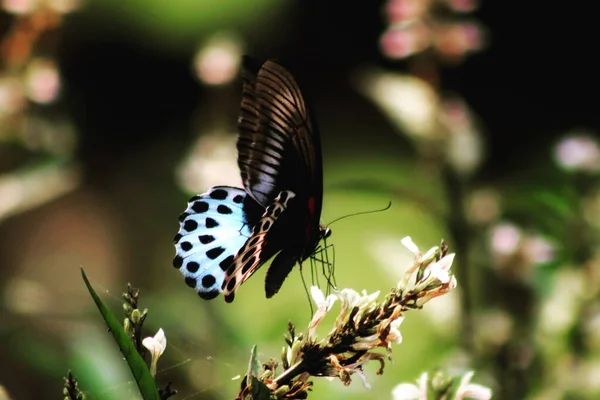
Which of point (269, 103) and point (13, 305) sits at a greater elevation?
point (269, 103)

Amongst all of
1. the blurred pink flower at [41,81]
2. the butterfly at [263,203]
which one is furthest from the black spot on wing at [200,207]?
the blurred pink flower at [41,81]

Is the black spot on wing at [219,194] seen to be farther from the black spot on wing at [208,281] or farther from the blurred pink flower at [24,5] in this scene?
the blurred pink flower at [24,5]

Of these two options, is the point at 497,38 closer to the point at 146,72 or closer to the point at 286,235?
the point at 146,72

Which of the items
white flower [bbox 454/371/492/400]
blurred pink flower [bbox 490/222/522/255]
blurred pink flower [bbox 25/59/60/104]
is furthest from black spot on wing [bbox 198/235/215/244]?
blurred pink flower [bbox 25/59/60/104]

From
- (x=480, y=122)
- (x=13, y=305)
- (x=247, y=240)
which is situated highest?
(x=247, y=240)

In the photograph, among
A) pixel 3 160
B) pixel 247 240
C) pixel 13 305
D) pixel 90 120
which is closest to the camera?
pixel 247 240

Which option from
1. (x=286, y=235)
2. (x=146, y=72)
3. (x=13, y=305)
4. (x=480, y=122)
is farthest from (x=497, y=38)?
(x=286, y=235)

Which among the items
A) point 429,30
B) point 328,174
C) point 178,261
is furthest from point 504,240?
point 328,174

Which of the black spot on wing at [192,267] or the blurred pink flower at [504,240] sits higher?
the black spot on wing at [192,267]
